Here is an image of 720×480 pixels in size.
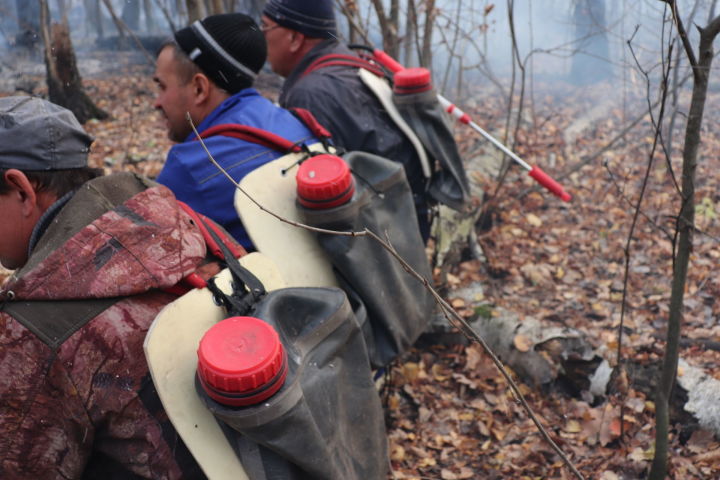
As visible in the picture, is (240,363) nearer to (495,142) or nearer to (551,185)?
(495,142)

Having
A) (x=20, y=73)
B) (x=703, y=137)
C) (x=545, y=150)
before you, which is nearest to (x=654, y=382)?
(x=545, y=150)

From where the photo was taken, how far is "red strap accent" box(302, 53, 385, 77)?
3762 millimetres

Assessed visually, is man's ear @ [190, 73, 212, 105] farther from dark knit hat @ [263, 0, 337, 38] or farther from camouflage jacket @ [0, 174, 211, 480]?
camouflage jacket @ [0, 174, 211, 480]

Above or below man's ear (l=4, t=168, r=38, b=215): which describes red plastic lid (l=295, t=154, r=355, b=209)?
below

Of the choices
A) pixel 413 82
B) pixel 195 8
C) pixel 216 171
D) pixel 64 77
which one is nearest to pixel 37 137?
pixel 216 171

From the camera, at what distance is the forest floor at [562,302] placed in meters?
3.61

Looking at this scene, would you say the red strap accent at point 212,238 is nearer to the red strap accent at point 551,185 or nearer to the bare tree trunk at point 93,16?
the red strap accent at point 551,185

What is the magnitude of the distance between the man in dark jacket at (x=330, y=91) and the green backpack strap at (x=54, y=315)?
208 centimetres

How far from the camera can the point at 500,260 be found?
Result: 595cm

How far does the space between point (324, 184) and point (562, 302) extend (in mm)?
3425

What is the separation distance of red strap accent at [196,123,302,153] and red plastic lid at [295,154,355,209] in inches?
10.3

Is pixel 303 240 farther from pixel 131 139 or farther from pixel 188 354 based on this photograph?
pixel 131 139

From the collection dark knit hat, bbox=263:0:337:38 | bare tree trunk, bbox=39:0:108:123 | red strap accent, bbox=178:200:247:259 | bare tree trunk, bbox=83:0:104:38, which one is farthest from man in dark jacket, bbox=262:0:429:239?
bare tree trunk, bbox=83:0:104:38

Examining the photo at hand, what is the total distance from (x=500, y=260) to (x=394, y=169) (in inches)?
132
